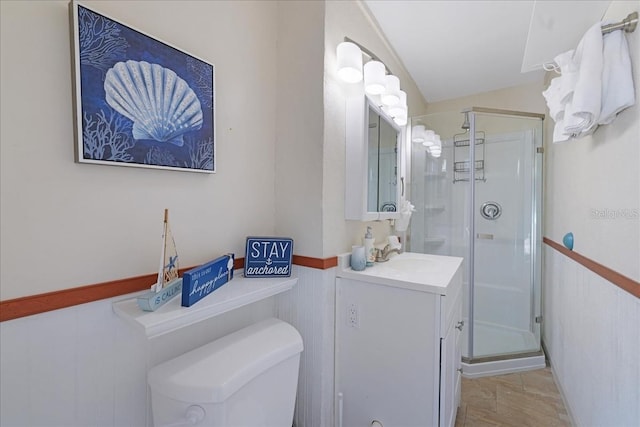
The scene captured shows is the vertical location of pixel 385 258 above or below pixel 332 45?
below

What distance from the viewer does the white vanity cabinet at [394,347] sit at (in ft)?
3.72

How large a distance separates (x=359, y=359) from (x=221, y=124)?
117 cm

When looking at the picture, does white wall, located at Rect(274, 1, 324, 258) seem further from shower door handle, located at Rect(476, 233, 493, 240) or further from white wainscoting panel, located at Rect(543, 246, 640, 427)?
shower door handle, located at Rect(476, 233, 493, 240)

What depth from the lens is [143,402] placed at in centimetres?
93

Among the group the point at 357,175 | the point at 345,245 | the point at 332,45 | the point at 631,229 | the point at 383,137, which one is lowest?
the point at 345,245

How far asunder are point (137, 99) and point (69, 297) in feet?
1.94

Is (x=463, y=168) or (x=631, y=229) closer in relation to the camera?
(x=631, y=229)

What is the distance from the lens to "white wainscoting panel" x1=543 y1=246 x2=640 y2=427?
100cm

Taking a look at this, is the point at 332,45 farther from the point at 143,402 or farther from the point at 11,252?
the point at 143,402

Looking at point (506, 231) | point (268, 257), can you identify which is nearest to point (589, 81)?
point (268, 257)

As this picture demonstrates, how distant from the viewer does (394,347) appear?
1.21 metres

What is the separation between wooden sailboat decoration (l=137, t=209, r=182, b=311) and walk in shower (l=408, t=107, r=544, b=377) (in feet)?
6.75

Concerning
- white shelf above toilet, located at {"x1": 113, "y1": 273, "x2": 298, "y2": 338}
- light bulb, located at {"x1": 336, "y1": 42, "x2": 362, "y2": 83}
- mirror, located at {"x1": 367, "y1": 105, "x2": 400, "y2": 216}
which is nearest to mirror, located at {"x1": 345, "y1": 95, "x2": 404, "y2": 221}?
mirror, located at {"x1": 367, "y1": 105, "x2": 400, "y2": 216}

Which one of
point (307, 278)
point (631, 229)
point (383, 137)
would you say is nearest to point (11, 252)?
point (307, 278)
